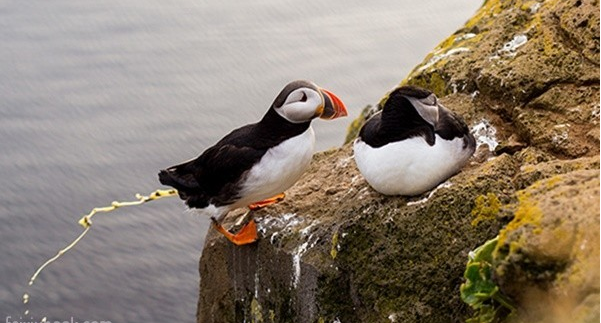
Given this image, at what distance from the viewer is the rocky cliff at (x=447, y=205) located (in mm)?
4930

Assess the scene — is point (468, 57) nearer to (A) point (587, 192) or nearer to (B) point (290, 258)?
(B) point (290, 258)

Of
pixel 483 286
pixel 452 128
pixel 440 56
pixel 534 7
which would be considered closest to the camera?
pixel 483 286

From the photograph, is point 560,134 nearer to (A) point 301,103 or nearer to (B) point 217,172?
(A) point 301,103

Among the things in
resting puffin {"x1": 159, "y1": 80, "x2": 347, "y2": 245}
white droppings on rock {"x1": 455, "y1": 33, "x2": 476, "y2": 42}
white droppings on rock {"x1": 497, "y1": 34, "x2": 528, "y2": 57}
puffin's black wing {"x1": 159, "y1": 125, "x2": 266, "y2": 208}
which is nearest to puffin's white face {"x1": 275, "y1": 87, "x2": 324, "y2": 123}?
resting puffin {"x1": 159, "y1": 80, "x2": 347, "y2": 245}

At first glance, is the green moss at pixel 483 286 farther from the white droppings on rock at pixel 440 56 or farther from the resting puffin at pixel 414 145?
the white droppings on rock at pixel 440 56

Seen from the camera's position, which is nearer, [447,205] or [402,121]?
[447,205]

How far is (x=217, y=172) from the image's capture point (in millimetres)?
5844

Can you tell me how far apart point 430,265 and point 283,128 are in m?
1.22

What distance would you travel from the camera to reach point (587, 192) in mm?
3762

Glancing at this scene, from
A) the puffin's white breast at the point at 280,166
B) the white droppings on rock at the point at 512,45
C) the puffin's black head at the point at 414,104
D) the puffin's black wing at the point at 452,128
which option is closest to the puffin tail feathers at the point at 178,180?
the puffin's white breast at the point at 280,166

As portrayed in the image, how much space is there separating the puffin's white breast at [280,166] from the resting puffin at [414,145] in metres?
0.52

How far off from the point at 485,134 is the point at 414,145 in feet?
2.10

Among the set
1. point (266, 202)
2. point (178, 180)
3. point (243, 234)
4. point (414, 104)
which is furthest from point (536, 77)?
point (178, 180)

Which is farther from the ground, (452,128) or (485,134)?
(452,128)
